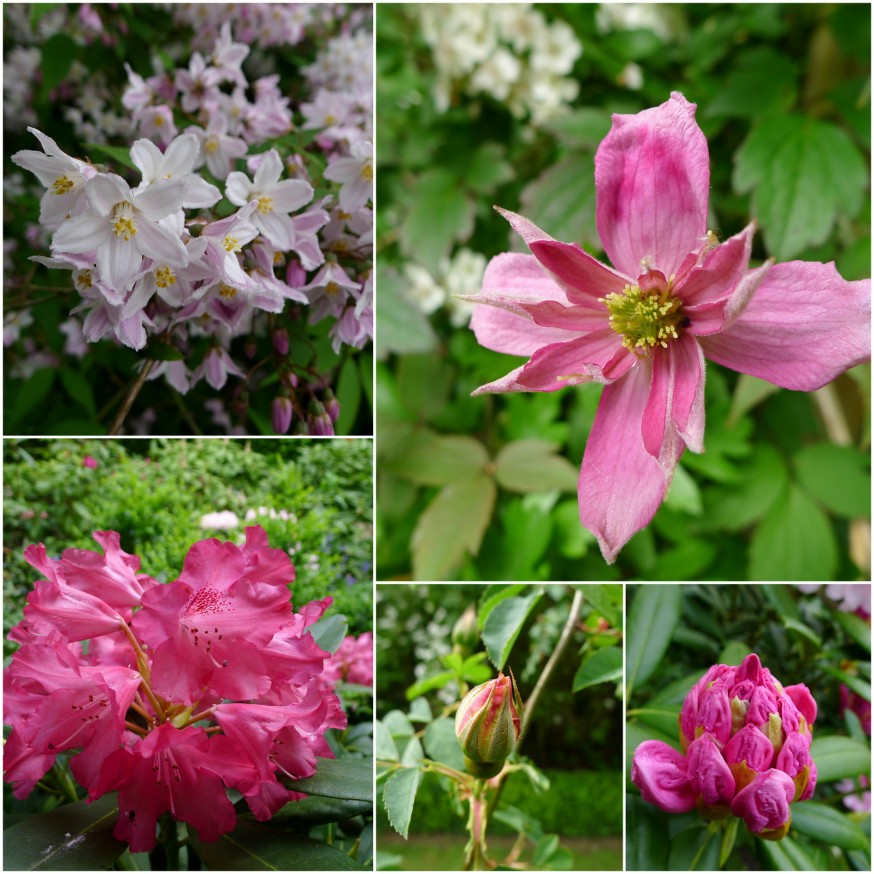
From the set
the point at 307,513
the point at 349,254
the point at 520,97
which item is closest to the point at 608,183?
the point at 349,254

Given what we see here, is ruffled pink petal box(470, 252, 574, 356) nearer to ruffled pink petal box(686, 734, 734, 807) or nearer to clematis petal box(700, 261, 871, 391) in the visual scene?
clematis petal box(700, 261, 871, 391)

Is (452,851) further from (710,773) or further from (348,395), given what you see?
(348,395)

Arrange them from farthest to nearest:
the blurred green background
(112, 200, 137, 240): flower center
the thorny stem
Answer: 1. the blurred green background
2. the thorny stem
3. (112, 200, 137, 240): flower center

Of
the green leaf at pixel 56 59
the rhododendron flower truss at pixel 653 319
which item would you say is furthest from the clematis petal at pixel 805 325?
the green leaf at pixel 56 59

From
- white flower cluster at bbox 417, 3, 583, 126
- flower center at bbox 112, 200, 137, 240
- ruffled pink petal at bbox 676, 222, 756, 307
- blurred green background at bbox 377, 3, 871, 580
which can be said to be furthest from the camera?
white flower cluster at bbox 417, 3, 583, 126

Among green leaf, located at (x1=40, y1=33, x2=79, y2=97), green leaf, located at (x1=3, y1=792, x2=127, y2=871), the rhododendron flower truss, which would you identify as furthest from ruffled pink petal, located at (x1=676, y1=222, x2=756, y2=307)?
green leaf, located at (x1=40, y1=33, x2=79, y2=97)

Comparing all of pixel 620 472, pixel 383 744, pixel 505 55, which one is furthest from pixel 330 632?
pixel 505 55

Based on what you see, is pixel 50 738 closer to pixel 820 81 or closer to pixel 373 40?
pixel 373 40
